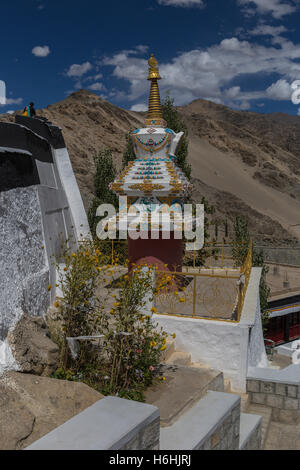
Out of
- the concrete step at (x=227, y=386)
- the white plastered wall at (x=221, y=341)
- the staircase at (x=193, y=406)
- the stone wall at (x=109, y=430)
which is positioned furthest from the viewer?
the white plastered wall at (x=221, y=341)

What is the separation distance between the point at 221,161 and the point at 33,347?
75.4 m

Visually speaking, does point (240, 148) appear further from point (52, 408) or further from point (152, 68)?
point (52, 408)

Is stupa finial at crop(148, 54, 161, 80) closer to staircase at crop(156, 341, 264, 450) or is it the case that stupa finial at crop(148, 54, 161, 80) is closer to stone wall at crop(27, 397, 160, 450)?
staircase at crop(156, 341, 264, 450)

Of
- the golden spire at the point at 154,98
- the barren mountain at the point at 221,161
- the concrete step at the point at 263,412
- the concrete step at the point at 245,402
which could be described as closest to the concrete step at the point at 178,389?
the concrete step at the point at 245,402

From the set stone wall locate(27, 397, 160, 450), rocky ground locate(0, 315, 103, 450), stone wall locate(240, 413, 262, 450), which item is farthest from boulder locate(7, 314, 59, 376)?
stone wall locate(240, 413, 262, 450)

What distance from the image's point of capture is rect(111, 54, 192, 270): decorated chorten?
31.9 feet

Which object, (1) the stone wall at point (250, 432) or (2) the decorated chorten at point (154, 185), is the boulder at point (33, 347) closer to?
(1) the stone wall at point (250, 432)

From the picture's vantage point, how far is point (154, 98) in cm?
1054

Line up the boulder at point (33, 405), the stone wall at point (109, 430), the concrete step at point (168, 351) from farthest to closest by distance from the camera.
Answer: the concrete step at point (168, 351)
the boulder at point (33, 405)
the stone wall at point (109, 430)

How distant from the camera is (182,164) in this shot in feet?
56.0

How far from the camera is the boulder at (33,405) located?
369 cm
